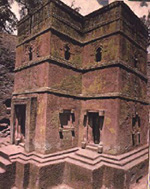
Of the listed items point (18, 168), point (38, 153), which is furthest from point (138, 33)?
point (18, 168)

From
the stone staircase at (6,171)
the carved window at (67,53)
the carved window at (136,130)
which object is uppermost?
the carved window at (67,53)

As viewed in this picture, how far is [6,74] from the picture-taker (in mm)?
15953

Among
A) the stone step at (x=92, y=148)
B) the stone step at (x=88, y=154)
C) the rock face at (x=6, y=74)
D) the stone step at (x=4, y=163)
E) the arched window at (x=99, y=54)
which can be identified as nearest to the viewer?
the stone step at (x=4, y=163)

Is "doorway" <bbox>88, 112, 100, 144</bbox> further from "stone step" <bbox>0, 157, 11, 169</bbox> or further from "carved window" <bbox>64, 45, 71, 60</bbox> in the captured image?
"stone step" <bbox>0, 157, 11, 169</bbox>

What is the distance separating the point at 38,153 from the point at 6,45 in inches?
578

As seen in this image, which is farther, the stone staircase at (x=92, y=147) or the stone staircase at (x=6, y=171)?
the stone staircase at (x=92, y=147)

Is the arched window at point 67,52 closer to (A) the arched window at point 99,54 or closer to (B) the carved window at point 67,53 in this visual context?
(B) the carved window at point 67,53

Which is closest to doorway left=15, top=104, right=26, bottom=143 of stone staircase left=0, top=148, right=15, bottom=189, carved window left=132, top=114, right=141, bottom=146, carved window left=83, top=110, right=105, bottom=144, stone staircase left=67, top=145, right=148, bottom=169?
stone staircase left=0, top=148, right=15, bottom=189

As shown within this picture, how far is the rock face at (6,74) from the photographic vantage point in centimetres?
1416

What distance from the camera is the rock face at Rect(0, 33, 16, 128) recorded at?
14.2 metres

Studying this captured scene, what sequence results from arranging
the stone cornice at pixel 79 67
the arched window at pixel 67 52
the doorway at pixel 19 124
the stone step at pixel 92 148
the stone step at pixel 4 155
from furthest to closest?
the doorway at pixel 19 124, the arched window at pixel 67 52, the stone step at pixel 92 148, the stone cornice at pixel 79 67, the stone step at pixel 4 155

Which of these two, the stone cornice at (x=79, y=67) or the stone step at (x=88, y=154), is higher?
the stone cornice at (x=79, y=67)

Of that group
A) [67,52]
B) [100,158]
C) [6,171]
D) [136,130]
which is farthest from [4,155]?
[136,130]

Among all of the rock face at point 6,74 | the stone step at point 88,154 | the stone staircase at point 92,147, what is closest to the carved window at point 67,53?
the stone staircase at point 92,147
